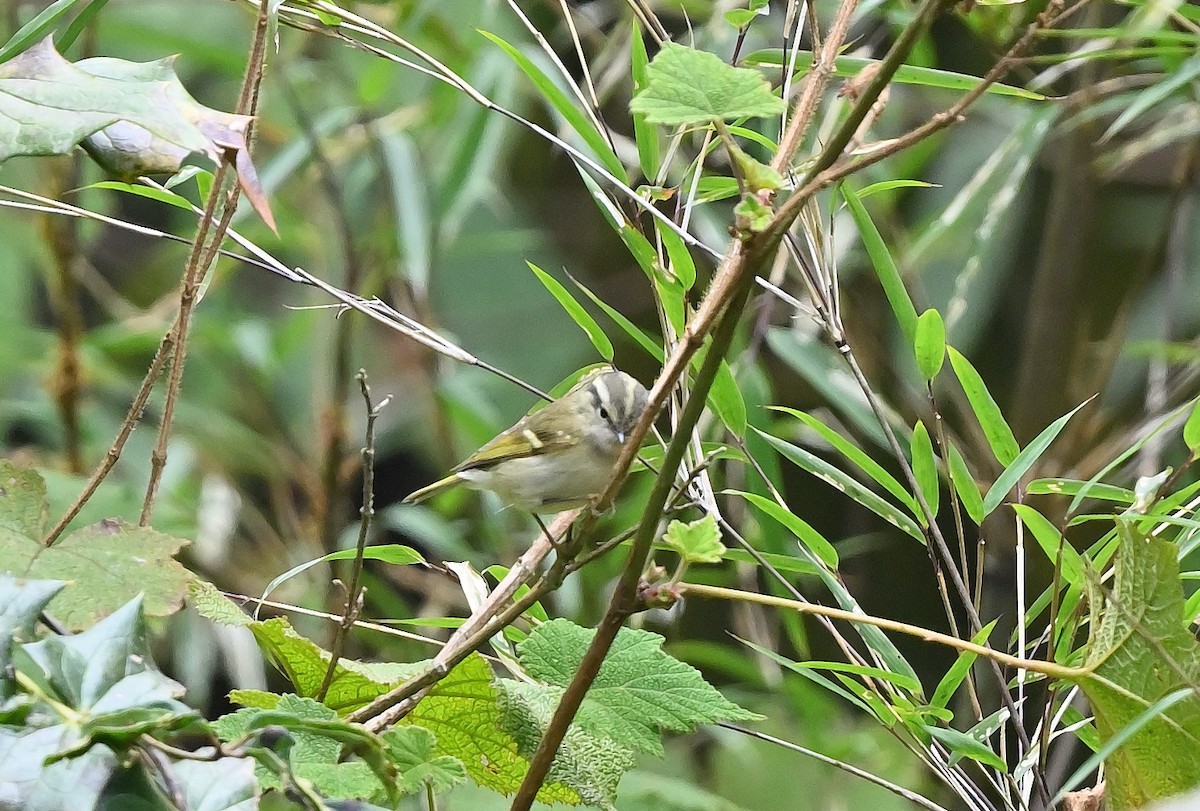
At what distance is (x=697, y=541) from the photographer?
52 cm

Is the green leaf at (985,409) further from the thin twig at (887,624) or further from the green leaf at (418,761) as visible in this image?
the green leaf at (418,761)

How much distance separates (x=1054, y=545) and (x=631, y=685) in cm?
26

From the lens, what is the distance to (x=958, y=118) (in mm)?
491

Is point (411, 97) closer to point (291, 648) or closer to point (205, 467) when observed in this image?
point (205, 467)

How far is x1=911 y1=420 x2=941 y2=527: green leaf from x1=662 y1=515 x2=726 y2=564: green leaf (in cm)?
23

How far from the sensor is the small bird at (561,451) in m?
1.47

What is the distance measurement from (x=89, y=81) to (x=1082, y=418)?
1.56 meters

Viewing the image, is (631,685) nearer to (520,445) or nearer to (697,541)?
(697,541)

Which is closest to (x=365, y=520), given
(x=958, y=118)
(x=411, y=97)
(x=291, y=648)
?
(x=291, y=648)

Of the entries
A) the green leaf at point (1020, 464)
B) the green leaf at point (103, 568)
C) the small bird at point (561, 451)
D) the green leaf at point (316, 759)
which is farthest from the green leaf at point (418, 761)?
the small bird at point (561, 451)

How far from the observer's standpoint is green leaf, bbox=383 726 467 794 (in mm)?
555

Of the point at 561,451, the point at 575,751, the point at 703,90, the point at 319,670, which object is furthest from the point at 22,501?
the point at 561,451

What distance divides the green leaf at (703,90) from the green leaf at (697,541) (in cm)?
17

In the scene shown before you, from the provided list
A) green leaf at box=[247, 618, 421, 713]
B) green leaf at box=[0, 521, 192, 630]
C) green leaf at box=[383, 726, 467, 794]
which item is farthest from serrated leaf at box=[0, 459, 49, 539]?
green leaf at box=[383, 726, 467, 794]
